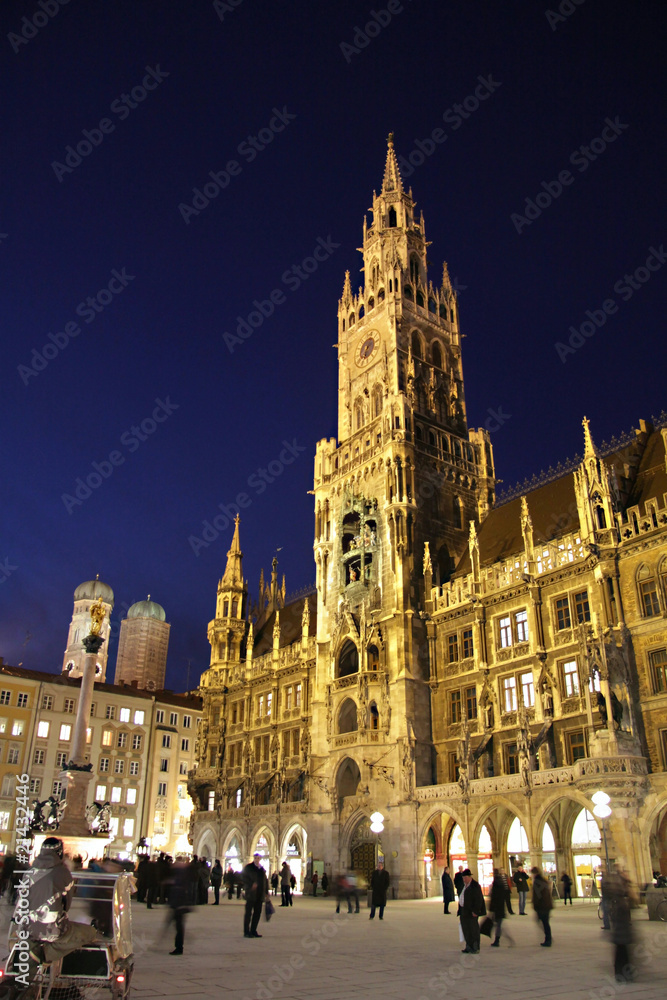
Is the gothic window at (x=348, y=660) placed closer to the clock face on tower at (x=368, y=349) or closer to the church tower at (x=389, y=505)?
the church tower at (x=389, y=505)

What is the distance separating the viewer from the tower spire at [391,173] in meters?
61.8

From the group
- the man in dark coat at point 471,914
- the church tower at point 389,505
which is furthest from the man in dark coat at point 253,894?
the church tower at point 389,505

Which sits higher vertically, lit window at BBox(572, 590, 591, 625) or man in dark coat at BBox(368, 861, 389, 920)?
lit window at BBox(572, 590, 591, 625)

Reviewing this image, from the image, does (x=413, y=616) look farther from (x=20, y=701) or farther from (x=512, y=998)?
(x=20, y=701)

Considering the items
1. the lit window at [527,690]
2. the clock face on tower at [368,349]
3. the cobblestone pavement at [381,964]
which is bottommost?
the cobblestone pavement at [381,964]

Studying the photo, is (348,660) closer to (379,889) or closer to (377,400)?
(377,400)

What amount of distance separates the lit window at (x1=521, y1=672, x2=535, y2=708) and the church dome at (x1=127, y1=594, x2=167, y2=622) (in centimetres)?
10050

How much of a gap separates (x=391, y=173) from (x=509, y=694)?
143ft

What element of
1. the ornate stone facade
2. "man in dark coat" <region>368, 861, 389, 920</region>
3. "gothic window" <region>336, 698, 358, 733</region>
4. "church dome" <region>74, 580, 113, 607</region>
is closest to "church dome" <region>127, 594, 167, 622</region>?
"church dome" <region>74, 580, 113, 607</region>

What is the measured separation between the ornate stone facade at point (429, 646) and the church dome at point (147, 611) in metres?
68.6

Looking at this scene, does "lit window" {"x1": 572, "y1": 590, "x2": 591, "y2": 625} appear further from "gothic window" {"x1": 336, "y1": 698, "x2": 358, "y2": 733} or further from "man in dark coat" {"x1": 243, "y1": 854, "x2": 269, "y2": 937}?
"man in dark coat" {"x1": 243, "y1": 854, "x2": 269, "y2": 937}

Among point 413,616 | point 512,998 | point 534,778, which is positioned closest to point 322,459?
point 413,616

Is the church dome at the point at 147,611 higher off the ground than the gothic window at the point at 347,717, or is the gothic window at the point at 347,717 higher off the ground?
the church dome at the point at 147,611

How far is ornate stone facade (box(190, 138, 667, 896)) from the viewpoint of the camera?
32.0 m
